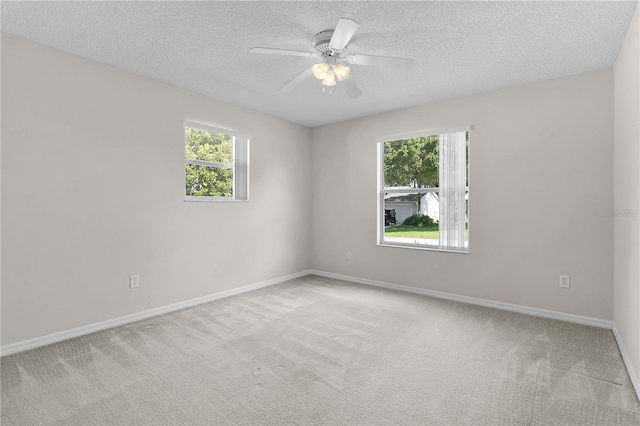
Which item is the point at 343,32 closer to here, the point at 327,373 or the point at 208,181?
the point at 327,373

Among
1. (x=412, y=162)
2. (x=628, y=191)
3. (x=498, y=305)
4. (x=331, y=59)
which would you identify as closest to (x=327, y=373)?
(x=331, y=59)

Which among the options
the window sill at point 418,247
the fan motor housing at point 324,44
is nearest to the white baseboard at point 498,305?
the window sill at point 418,247

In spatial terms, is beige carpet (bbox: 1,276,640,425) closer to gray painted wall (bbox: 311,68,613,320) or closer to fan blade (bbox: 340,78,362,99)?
gray painted wall (bbox: 311,68,613,320)

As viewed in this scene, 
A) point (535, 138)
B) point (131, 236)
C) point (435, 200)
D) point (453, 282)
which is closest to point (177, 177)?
point (131, 236)

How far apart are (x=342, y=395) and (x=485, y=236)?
2655mm

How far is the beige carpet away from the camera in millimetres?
1783

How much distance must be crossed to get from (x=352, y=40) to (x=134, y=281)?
10.0ft

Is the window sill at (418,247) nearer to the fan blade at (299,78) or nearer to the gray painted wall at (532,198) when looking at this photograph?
the gray painted wall at (532,198)

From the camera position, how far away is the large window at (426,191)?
395 cm

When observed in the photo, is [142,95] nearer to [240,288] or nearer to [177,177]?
[177,177]

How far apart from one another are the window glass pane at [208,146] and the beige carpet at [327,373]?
189 centimetres

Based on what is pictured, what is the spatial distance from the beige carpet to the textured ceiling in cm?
246

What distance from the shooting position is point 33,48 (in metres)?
2.58

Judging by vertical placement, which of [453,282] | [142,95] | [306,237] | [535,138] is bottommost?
[453,282]
